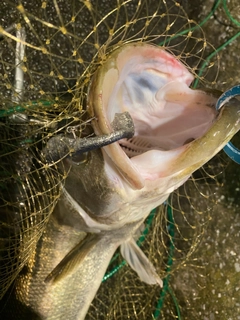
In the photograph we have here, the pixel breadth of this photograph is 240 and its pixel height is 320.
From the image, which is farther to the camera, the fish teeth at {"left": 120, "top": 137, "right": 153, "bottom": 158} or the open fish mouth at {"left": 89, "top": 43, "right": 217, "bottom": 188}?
the fish teeth at {"left": 120, "top": 137, "right": 153, "bottom": 158}

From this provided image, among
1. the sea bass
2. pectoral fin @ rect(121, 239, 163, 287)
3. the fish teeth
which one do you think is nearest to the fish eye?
the sea bass

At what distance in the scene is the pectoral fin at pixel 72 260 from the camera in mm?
1320

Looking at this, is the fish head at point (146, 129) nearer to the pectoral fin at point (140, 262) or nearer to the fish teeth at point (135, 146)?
the fish teeth at point (135, 146)

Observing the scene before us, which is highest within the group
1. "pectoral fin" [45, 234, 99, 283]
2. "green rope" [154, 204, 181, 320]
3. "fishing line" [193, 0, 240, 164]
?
"fishing line" [193, 0, 240, 164]

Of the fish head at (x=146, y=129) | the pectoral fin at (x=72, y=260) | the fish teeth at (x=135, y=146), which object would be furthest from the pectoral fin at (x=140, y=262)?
the fish teeth at (x=135, y=146)

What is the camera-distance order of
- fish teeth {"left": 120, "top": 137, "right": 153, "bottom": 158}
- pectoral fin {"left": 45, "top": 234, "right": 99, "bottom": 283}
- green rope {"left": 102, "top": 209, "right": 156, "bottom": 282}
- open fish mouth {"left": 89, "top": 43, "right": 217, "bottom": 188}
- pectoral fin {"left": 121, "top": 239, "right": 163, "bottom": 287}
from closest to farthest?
1. open fish mouth {"left": 89, "top": 43, "right": 217, "bottom": 188}
2. fish teeth {"left": 120, "top": 137, "right": 153, "bottom": 158}
3. pectoral fin {"left": 45, "top": 234, "right": 99, "bottom": 283}
4. pectoral fin {"left": 121, "top": 239, "right": 163, "bottom": 287}
5. green rope {"left": 102, "top": 209, "right": 156, "bottom": 282}

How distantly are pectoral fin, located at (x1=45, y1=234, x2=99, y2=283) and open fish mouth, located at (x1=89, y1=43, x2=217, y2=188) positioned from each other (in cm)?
36

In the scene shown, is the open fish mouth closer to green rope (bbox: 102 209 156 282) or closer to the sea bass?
the sea bass

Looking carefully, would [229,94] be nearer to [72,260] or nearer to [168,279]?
[72,260]

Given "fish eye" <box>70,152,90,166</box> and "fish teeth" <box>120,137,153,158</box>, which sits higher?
"fish eye" <box>70,152,90,166</box>

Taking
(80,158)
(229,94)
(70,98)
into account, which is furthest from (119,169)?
(70,98)

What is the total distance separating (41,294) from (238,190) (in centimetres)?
87

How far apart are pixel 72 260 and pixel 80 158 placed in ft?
1.43

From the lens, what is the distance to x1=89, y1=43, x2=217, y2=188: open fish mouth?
0.97 m
